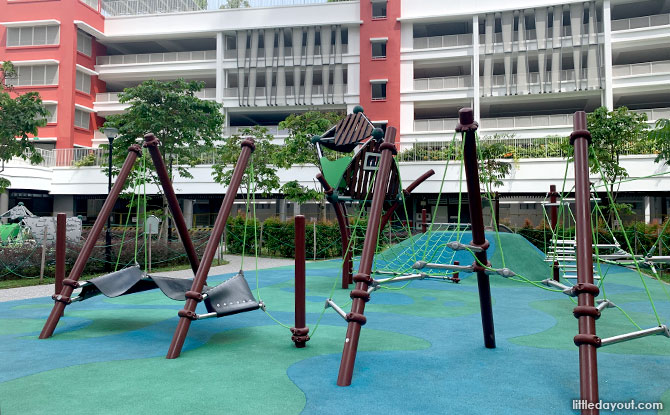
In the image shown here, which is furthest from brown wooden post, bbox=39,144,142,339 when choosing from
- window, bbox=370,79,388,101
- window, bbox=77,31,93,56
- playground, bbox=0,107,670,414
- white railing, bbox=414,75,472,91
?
window, bbox=77,31,93,56

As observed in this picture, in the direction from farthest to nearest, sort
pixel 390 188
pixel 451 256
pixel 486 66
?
pixel 486 66 → pixel 451 256 → pixel 390 188

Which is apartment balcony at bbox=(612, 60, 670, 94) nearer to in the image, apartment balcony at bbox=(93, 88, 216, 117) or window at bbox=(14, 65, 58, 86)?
apartment balcony at bbox=(93, 88, 216, 117)

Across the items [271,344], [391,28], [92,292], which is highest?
[391,28]

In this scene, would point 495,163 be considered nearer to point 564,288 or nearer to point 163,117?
point 163,117

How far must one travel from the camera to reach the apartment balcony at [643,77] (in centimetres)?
2969

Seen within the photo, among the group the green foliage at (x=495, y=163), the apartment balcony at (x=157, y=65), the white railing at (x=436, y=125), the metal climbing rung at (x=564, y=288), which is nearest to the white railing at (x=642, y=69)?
the white railing at (x=436, y=125)

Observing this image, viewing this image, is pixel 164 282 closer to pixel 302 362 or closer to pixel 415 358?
pixel 302 362

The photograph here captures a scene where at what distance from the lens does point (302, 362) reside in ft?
14.6

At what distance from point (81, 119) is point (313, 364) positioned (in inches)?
Answer: 1550

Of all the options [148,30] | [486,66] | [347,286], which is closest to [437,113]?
[486,66]

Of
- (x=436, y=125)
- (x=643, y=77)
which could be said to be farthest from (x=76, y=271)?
(x=643, y=77)

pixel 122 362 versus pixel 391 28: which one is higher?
pixel 391 28

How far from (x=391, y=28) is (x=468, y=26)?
18.9 ft

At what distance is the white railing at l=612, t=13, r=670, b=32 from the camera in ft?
101
